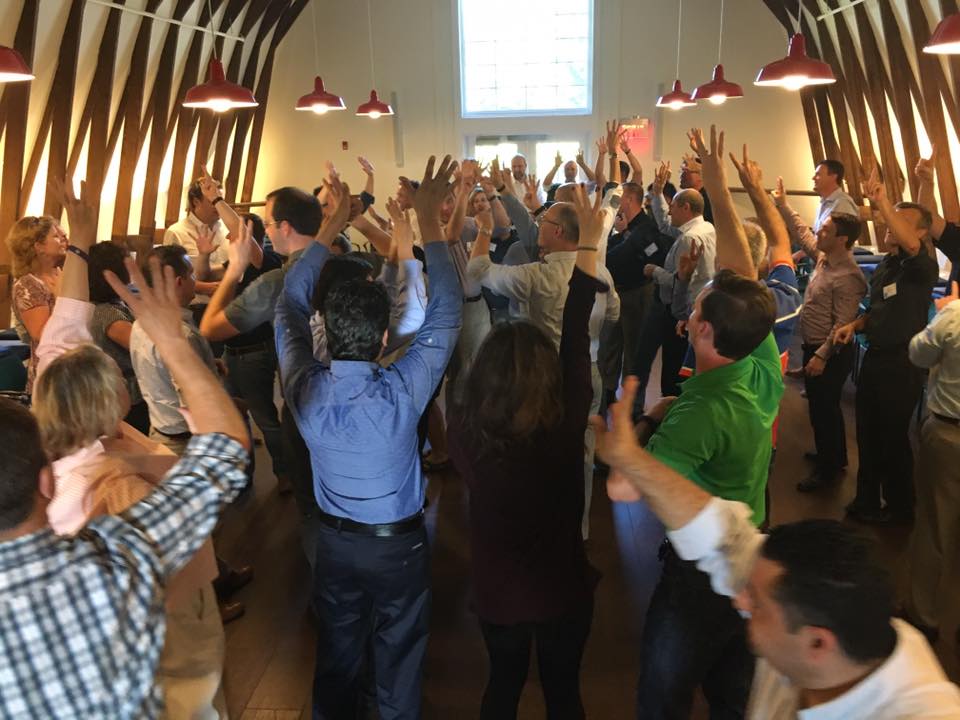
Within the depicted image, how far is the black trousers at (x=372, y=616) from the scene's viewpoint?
2.04 metres

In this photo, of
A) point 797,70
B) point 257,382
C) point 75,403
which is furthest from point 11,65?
point 797,70

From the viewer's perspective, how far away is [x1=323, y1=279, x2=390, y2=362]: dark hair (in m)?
1.85

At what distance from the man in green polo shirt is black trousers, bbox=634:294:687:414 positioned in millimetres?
3001

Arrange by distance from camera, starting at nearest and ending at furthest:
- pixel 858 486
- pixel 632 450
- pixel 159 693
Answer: pixel 159 693, pixel 632 450, pixel 858 486

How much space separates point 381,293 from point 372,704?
1493 mm

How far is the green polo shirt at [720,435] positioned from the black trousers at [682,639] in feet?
0.76

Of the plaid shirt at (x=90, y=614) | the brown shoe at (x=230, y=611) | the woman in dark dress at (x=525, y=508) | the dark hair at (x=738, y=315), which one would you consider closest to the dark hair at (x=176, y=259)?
the brown shoe at (x=230, y=611)

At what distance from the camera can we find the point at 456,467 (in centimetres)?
203

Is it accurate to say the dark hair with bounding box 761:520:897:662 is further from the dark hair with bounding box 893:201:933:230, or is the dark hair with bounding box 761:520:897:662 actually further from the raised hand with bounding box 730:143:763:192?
the dark hair with bounding box 893:201:933:230

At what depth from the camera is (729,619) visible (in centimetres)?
180

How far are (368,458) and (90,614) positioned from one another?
3.14ft

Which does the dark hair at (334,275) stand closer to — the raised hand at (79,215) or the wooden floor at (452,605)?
the raised hand at (79,215)

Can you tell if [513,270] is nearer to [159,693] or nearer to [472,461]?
[472,461]

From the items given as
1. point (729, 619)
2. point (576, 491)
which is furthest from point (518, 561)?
point (729, 619)
